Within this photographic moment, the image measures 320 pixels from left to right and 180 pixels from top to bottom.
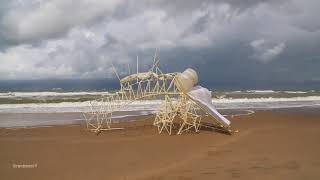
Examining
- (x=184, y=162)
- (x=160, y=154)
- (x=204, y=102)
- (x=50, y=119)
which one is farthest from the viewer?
(x=50, y=119)

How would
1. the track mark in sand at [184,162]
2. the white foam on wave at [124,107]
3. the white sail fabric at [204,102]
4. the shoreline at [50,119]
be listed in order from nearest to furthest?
1. the track mark in sand at [184,162]
2. the white sail fabric at [204,102]
3. the shoreline at [50,119]
4. the white foam on wave at [124,107]

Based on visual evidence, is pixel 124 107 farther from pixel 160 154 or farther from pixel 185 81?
pixel 160 154

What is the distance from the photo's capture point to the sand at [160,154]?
10.1 metres

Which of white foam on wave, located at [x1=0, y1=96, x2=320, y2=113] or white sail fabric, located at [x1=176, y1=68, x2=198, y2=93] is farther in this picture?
white foam on wave, located at [x1=0, y1=96, x2=320, y2=113]

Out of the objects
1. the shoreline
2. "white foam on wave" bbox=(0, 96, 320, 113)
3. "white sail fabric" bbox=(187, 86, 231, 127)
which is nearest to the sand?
"white sail fabric" bbox=(187, 86, 231, 127)

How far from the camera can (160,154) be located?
12.1 m

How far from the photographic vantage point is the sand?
1008 cm

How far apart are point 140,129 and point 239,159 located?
6.33m

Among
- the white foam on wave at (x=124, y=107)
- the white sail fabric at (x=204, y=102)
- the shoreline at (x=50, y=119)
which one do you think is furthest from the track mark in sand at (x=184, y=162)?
the white foam on wave at (x=124, y=107)

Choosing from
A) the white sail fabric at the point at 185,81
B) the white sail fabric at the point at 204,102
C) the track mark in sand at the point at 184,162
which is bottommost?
the track mark in sand at the point at 184,162

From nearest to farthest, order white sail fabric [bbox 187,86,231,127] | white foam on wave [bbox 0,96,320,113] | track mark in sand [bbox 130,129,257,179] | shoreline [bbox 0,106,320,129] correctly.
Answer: track mark in sand [bbox 130,129,257,179] → white sail fabric [bbox 187,86,231,127] → shoreline [bbox 0,106,320,129] → white foam on wave [bbox 0,96,320,113]

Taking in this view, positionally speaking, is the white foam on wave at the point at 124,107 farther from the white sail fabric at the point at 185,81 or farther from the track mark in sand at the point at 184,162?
the track mark in sand at the point at 184,162

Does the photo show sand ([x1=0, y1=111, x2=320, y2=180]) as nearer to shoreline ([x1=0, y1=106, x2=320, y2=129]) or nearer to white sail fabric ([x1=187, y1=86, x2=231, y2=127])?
white sail fabric ([x1=187, y1=86, x2=231, y2=127])

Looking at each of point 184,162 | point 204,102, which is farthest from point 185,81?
point 184,162
